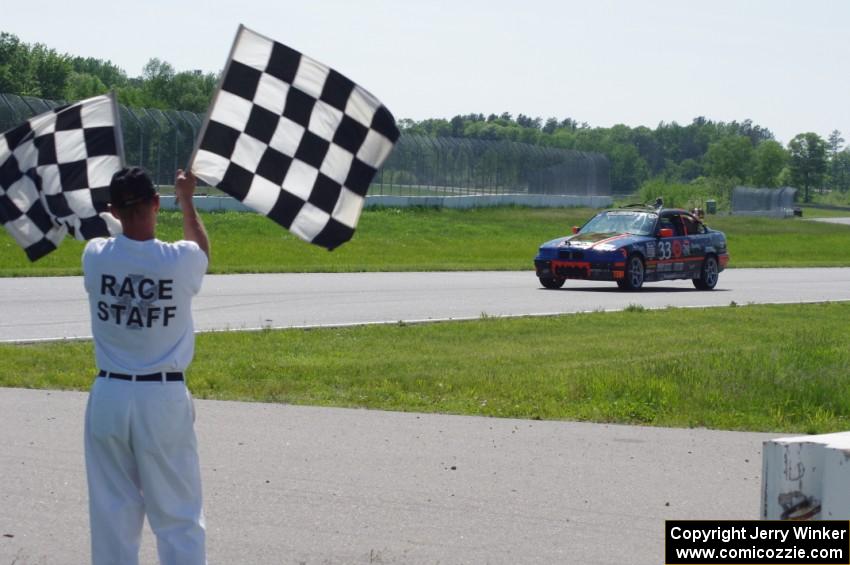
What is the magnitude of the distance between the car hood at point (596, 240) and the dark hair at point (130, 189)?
60.2ft

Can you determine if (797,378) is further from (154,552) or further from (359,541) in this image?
(154,552)

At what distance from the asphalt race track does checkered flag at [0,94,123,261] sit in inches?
307

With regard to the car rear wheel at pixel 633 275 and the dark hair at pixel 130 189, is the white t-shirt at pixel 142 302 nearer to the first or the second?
the dark hair at pixel 130 189

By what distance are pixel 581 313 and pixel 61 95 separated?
84463 millimetres

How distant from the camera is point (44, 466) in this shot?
7625 mm

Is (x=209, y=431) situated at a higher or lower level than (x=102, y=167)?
lower

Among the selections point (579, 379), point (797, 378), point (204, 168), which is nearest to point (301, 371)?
point (579, 379)

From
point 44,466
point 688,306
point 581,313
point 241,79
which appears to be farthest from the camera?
point 688,306

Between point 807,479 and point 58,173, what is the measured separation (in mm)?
3625

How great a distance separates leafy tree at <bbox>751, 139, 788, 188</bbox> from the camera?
168 metres

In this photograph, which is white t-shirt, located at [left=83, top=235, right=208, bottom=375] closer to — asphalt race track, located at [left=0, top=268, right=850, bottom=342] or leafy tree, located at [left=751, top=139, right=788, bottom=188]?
asphalt race track, located at [left=0, top=268, right=850, bottom=342]

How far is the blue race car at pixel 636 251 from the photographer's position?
74.9 ft

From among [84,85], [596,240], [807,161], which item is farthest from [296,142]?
[807,161]

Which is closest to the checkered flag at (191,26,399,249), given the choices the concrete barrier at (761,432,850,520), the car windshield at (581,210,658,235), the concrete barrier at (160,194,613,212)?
the concrete barrier at (761,432,850,520)
